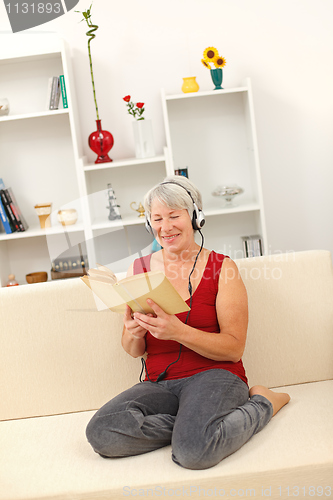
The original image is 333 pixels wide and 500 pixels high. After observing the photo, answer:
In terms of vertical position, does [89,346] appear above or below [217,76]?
below

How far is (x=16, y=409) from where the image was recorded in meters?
1.82

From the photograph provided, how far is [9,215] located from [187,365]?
1943mm

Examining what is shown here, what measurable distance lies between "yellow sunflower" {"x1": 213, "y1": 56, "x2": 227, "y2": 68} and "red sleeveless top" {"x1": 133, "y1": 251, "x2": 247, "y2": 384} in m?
1.82

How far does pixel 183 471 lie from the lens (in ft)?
4.61

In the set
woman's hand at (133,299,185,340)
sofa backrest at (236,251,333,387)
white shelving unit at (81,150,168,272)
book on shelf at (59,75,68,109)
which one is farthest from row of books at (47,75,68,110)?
woman's hand at (133,299,185,340)

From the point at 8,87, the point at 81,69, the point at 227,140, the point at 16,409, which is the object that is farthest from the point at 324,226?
the point at 16,409

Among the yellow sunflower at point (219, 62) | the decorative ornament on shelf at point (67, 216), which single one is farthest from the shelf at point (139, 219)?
the yellow sunflower at point (219, 62)

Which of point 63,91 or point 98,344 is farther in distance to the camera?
point 63,91

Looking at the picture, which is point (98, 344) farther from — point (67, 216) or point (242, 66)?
point (242, 66)

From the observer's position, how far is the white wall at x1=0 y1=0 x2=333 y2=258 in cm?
331

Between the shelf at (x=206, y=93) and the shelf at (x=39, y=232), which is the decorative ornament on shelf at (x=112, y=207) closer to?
the shelf at (x=39, y=232)

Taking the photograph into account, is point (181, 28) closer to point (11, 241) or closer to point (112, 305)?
point (11, 241)

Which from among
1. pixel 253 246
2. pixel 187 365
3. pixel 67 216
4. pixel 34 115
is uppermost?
pixel 34 115

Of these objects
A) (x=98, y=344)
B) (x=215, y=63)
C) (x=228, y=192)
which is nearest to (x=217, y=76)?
(x=215, y=63)
